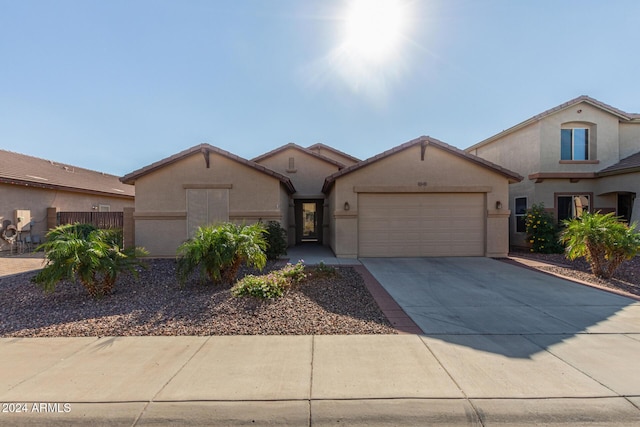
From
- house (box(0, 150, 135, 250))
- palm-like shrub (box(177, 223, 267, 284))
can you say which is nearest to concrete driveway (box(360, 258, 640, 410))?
palm-like shrub (box(177, 223, 267, 284))

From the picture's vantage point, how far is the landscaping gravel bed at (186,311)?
4641 mm

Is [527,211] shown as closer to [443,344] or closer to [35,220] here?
[443,344]

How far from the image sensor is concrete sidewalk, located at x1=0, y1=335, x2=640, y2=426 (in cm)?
276

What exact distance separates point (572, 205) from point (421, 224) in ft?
26.8

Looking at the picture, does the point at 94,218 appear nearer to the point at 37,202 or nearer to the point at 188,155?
the point at 37,202

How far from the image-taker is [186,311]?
535 cm

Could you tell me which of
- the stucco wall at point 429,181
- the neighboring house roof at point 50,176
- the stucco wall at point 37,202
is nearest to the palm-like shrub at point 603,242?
the stucco wall at point 429,181

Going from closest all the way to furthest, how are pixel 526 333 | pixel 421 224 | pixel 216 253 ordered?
Answer: 1. pixel 526 333
2. pixel 216 253
3. pixel 421 224

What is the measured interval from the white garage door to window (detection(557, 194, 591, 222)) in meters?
5.41

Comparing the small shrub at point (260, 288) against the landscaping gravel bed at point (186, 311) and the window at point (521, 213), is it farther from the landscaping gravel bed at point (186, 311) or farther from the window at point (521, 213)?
the window at point (521, 213)

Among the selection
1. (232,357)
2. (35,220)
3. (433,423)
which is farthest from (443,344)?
(35,220)

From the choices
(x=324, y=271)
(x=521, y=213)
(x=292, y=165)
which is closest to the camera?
(x=324, y=271)

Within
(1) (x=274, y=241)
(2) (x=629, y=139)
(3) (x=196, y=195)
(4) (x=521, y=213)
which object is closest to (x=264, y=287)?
(1) (x=274, y=241)

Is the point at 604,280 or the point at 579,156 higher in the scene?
the point at 579,156
